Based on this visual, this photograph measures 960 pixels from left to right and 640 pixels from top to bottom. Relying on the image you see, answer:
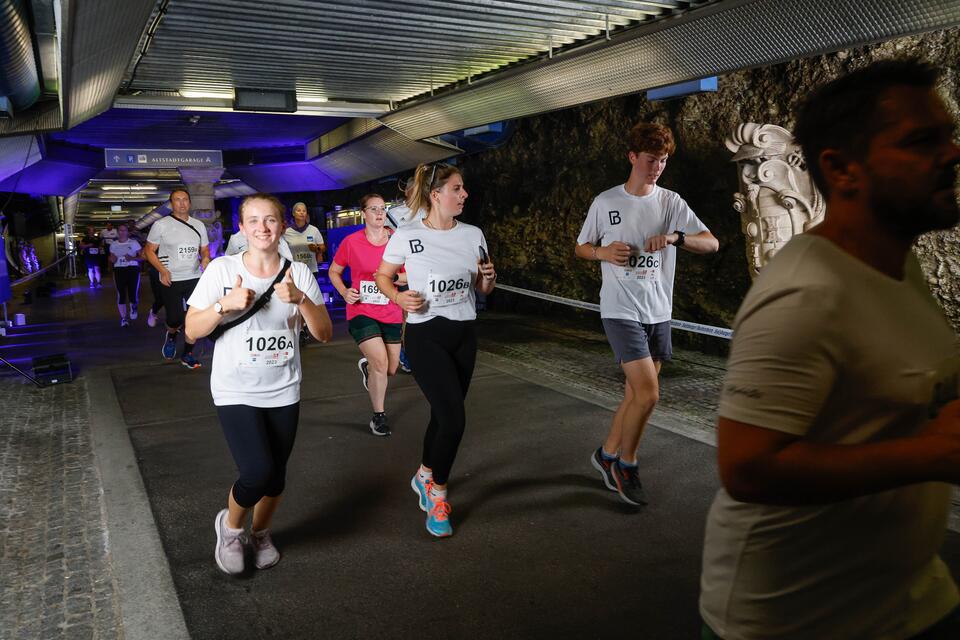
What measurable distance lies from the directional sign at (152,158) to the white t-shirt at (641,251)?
62.8 feet

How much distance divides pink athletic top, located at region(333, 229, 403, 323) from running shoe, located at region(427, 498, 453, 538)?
7.22ft

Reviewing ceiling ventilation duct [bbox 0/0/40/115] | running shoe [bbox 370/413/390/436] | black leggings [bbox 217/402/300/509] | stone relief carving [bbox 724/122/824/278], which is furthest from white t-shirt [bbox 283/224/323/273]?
black leggings [bbox 217/402/300/509]

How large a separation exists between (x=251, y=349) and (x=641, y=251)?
2310 mm

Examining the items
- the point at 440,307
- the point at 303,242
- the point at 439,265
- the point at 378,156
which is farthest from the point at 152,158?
the point at 440,307

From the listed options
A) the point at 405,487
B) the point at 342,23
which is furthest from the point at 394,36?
the point at 405,487

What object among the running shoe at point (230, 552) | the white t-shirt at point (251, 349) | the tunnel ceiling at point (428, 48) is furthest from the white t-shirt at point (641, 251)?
the running shoe at point (230, 552)

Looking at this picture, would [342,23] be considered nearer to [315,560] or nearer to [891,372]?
[315,560]

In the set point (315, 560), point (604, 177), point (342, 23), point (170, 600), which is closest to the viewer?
point (170, 600)

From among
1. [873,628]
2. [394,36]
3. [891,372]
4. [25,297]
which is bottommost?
[25,297]

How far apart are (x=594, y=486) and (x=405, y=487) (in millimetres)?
1259

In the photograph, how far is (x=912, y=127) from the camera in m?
1.20

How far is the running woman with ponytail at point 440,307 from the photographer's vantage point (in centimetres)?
399

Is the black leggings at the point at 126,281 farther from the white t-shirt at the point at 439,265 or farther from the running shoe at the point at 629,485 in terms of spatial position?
the running shoe at the point at 629,485

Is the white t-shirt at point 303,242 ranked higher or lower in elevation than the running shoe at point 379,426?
higher
